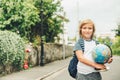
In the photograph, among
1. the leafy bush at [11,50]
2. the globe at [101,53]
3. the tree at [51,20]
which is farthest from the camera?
the tree at [51,20]

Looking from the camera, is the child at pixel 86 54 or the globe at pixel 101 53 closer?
the globe at pixel 101 53

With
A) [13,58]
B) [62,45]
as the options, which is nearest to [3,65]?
[13,58]

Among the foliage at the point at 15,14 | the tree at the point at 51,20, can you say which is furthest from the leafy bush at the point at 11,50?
the tree at the point at 51,20

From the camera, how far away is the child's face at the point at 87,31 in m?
6.16

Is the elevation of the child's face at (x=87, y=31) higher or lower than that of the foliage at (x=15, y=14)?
lower

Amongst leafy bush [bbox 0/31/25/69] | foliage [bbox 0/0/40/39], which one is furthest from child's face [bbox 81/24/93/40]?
foliage [bbox 0/0/40/39]

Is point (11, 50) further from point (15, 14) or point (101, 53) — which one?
point (101, 53)

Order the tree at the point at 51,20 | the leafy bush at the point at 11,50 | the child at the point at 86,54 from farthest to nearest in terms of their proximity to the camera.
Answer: the tree at the point at 51,20 → the leafy bush at the point at 11,50 → the child at the point at 86,54

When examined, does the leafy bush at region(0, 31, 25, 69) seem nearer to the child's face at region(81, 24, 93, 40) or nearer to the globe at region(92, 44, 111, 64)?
the child's face at region(81, 24, 93, 40)

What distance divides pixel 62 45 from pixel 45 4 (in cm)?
927

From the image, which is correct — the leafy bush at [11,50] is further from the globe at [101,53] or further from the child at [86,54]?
the globe at [101,53]

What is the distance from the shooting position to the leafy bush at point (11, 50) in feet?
67.4

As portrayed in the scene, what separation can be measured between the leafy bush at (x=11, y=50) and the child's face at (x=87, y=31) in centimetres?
1432

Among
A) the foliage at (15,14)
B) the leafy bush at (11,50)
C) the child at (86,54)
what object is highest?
Answer: the foliage at (15,14)
